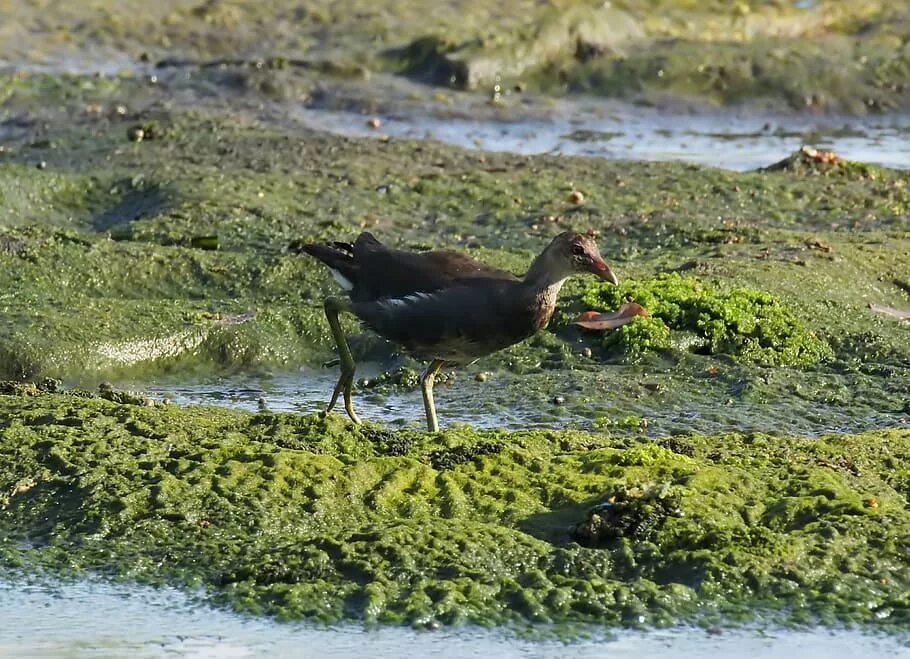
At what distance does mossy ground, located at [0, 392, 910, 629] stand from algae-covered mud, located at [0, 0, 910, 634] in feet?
0.04

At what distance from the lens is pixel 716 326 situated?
862cm

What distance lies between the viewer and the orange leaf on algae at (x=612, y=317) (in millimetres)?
8664

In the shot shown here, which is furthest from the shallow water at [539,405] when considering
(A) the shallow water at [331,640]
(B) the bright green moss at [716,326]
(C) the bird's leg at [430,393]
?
(A) the shallow water at [331,640]

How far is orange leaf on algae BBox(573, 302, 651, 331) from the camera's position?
8664 millimetres

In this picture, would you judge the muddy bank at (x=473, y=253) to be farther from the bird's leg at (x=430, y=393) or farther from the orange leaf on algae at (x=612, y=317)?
the bird's leg at (x=430, y=393)

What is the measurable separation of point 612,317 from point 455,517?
3.05 metres

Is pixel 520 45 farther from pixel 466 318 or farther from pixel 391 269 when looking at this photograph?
pixel 466 318

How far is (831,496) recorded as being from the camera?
5980 millimetres

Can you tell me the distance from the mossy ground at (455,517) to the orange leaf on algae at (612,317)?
2.01 m

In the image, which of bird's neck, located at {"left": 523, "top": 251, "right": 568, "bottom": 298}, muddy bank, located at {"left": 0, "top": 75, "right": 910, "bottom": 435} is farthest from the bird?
muddy bank, located at {"left": 0, "top": 75, "right": 910, "bottom": 435}

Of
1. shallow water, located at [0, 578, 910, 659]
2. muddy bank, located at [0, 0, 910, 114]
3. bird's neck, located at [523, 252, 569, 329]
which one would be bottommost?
shallow water, located at [0, 578, 910, 659]

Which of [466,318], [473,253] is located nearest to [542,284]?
[466,318]

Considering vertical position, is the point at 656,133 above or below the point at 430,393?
above

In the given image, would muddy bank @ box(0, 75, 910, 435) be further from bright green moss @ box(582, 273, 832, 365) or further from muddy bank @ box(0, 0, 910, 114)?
muddy bank @ box(0, 0, 910, 114)
